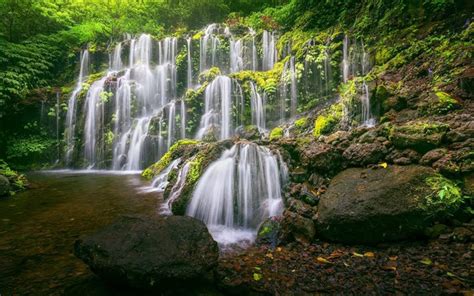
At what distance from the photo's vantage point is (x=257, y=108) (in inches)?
554

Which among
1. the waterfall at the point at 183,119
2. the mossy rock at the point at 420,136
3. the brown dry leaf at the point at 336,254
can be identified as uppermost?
the waterfall at the point at 183,119

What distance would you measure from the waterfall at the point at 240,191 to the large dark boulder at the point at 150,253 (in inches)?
72.1

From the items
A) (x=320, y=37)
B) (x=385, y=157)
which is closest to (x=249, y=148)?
(x=385, y=157)

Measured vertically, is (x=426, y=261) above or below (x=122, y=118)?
below

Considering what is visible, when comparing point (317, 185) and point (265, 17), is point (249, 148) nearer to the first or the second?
point (317, 185)

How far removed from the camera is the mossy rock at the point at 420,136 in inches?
177

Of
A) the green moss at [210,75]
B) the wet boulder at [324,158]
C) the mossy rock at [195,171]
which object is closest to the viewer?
the wet boulder at [324,158]

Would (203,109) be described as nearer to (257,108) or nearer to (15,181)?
(257,108)

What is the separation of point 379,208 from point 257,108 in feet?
34.8

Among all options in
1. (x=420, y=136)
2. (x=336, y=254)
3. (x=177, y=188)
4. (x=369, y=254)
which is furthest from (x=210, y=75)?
(x=369, y=254)

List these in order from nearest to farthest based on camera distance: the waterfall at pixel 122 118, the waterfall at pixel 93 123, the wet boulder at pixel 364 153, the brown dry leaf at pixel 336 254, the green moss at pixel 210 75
A: the brown dry leaf at pixel 336 254
the wet boulder at pixel 364 153
the waterfall at pixel 122 118
the waterfall at pixel 93 123
the green moss at pixel 210 75

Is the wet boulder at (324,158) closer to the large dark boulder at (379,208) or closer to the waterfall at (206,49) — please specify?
the large dark boulder at (379,208)

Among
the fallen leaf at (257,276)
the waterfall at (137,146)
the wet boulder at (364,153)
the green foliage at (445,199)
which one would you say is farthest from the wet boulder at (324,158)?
the waterfall at (137,146)

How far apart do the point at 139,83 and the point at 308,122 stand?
11444 mm
